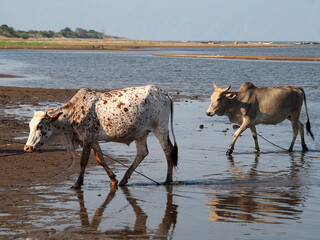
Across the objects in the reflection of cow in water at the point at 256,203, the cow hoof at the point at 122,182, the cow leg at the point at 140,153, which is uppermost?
the cow leg at the point at 140,153

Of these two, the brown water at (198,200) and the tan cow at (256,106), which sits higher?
the tan cow at (256,106)

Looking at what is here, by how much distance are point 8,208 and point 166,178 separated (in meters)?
2.69

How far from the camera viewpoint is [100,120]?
8656 millimetres

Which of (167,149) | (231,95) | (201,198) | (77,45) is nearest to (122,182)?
(167,149)

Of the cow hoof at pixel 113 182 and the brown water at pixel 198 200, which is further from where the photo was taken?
the cow hoof at pixel 113 182

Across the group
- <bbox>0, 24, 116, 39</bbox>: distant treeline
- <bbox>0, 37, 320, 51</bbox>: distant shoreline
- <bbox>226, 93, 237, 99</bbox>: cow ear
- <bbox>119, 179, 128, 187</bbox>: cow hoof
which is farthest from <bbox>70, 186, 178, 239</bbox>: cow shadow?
<bbox>0, 24, 116, 39</bbox>: distant treeline

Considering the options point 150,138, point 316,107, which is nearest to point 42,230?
point 150,138

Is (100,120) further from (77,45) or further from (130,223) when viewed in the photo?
(77,45)

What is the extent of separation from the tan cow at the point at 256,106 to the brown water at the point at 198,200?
0.70 m

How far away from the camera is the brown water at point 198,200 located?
21.4 feet

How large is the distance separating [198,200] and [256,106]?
16.4 feet

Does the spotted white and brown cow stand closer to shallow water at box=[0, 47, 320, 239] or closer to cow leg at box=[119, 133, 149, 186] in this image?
cow leg at box=[119, 133, 149, 186]

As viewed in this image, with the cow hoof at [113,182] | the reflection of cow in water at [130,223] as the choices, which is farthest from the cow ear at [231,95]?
the reflection of cow in water at [130,223]

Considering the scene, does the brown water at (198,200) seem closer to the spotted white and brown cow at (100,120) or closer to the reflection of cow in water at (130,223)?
the reflection of cow in water at (130,223)
